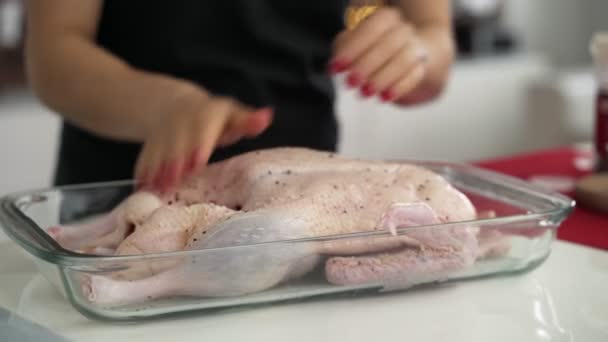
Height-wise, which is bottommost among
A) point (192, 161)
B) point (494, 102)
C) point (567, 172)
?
point (494, 102)

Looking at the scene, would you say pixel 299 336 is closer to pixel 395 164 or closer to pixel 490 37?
pixel 395 164

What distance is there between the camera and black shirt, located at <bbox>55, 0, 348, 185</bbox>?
3.34 ft

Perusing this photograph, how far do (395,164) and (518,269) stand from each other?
0.44ft

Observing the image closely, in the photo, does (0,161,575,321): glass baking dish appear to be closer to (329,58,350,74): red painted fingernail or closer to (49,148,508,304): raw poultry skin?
(49,148,508,304): raw poultry skin

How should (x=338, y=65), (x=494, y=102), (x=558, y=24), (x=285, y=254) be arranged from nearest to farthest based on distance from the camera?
(x=285, y=254), (x=338, y=65), (x=494, y=102), (x=558, y=24)

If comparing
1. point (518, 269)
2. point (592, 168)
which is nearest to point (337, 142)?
point (592, 168)

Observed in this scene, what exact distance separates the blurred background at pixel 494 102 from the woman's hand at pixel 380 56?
1746mm

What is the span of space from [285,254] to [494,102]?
2495 mm

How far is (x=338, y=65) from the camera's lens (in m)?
0.74

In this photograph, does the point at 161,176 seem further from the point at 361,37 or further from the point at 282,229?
the point at 361,37

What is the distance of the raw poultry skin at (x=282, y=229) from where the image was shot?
58cm

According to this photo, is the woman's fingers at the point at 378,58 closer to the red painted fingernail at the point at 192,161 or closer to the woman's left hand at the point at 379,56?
the woman's left hand at the point at 379,56

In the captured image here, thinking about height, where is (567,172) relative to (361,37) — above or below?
below

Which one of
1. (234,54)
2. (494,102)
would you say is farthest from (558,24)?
(234,54)
